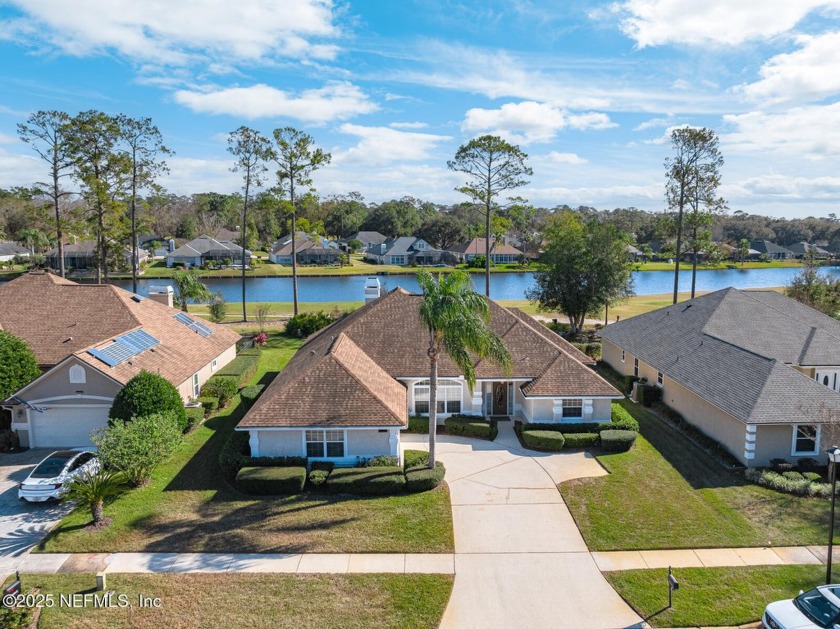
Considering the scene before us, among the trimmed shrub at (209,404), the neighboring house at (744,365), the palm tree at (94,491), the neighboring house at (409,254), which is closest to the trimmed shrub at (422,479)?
the palm tree at (94,491)

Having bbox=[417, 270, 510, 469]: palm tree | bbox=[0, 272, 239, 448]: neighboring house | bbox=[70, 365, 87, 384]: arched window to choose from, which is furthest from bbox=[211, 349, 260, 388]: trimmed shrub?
bbox=[417, 270, 510, 469]: palm tree

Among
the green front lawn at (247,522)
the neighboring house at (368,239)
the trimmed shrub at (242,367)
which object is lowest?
the green front lawn at (247,522)

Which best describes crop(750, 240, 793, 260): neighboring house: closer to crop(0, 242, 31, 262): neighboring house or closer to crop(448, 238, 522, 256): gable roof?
crop(448, 238, 522, 256): gable roof

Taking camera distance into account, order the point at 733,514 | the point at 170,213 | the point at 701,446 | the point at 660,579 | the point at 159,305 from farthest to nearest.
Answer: the point at 170,213 < the point at 159,305 < the point at 701,446 < the point at 733,514 < the point at 660,579

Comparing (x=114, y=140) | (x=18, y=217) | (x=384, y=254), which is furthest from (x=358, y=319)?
(x=18, y=217)

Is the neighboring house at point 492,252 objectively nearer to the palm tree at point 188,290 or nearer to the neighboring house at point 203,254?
the neighboring house at point 203,254

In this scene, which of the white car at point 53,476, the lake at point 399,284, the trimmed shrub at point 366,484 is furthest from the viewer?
the lake at point 399,284

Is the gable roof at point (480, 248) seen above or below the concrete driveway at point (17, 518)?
above

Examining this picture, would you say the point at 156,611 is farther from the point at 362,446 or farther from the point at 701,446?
the point at 701,446
